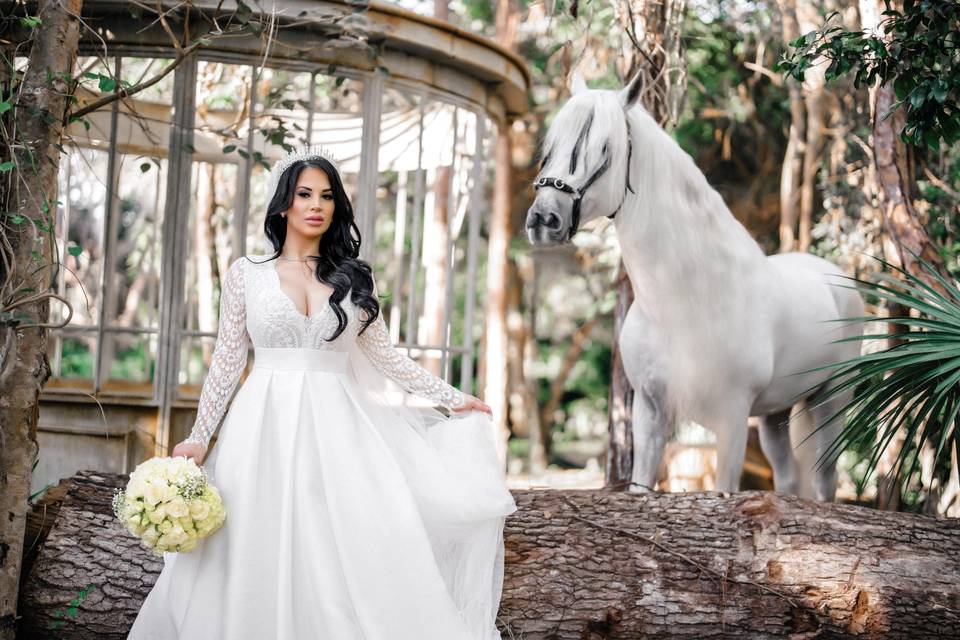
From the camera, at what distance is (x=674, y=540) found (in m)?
3.94

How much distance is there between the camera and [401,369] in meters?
3.69

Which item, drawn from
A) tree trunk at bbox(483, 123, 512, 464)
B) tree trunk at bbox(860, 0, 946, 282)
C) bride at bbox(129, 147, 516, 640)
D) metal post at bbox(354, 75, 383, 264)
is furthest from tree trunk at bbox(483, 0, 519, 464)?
bride at bbox(129, 147, 516, 640)

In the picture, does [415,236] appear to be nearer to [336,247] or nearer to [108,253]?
[108,253]

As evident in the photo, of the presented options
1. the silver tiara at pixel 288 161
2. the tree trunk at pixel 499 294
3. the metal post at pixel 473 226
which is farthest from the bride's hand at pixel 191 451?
the tree trunk at pixel 499 294

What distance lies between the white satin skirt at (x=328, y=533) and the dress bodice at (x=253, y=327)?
7 centimetres

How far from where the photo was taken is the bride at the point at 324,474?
3066 mm

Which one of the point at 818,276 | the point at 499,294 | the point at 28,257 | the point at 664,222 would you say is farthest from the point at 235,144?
the point at 499,294

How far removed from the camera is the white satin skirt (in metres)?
3.05

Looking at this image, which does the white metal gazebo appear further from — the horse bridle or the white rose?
the white rose

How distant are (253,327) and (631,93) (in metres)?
2.12

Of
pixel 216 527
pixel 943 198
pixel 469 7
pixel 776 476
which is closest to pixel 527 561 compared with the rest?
pixel 216 527

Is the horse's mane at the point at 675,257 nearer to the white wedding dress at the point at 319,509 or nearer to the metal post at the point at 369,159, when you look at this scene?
the white wedding dress at the point at 319,509

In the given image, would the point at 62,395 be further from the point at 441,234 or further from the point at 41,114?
the point at 441,234

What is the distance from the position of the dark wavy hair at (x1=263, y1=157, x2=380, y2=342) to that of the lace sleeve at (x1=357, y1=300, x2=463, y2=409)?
11cm
